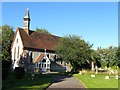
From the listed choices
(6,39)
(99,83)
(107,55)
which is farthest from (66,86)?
(6,39)

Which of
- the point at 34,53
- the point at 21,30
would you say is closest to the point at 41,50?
the point at 34,53

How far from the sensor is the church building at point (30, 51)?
6050cm

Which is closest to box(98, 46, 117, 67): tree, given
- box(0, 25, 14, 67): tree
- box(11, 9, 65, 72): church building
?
box(11, 9, 65, 72): church building

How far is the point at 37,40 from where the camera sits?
218 feet

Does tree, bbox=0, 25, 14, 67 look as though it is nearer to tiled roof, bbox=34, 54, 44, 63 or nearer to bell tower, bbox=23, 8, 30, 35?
bell tower, bbox=23, 8, 30, 35

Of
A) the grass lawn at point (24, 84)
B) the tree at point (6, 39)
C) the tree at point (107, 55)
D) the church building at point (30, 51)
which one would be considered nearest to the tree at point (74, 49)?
the church building at point (30, 51)

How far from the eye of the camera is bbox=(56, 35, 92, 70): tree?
159ft

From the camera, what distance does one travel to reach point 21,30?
209 ft

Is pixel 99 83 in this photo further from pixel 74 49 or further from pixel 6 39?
pixel 6 39

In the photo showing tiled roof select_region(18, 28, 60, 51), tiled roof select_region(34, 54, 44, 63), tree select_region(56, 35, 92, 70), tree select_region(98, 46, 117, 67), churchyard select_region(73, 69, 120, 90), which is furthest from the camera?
tree select_region(98, 46, 117, 67)

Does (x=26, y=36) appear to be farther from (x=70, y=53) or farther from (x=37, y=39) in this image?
(x=70, y=53)

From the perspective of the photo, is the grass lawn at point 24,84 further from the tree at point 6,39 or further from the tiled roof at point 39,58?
the tree at point 6,39

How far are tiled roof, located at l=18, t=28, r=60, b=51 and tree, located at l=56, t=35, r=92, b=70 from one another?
12.7 m

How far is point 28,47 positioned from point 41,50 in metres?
5.00
